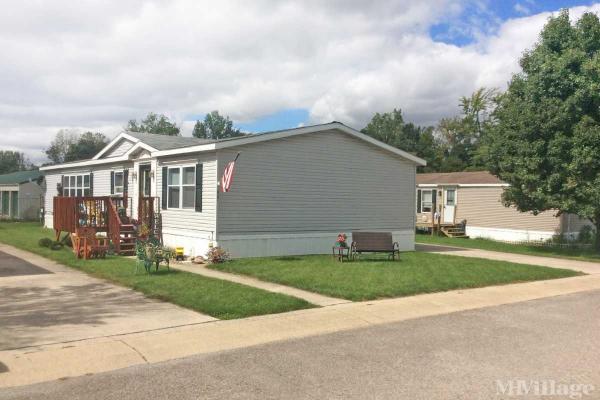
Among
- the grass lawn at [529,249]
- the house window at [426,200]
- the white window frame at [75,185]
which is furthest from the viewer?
the house window at [426,200]

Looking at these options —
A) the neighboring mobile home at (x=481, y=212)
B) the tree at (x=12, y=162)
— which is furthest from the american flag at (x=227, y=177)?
the tree at (x=12, y=162)

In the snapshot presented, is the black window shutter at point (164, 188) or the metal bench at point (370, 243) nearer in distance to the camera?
the metal bench at point (370, 243)

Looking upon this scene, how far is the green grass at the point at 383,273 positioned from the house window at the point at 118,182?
26.4 ft

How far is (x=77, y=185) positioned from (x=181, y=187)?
9979 millimetres

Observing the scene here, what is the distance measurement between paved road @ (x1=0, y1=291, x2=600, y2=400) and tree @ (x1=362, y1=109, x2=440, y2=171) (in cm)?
5034

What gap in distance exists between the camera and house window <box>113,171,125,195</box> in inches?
798

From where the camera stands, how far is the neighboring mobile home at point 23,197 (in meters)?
36.3

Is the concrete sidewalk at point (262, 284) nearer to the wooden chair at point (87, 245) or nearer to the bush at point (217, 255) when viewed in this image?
the bush at point (217, 255)

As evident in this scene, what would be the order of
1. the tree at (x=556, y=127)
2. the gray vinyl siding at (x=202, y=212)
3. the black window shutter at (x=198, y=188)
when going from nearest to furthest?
the gray vinyl siding at (x=202, y=212) → the black window shutter at (x=198, y=188) → the tree at (x=556, y=127)

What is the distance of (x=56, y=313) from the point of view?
8.30m

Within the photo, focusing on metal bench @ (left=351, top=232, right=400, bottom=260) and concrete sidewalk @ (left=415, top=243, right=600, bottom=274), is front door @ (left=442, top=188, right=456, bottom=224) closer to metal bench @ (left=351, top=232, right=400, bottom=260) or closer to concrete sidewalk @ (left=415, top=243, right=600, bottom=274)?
concrete sidewalk @ (left=415, top=243, right=600, bottom=274)

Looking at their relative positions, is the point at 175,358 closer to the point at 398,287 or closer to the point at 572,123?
the point at 398,287

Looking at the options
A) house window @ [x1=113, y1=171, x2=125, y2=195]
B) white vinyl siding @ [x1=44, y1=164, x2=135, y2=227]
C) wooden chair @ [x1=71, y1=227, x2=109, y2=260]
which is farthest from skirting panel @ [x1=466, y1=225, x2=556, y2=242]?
wooden chair @ [x1=71, y1=227, x2=109, y2=260]

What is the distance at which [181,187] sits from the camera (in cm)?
1641
